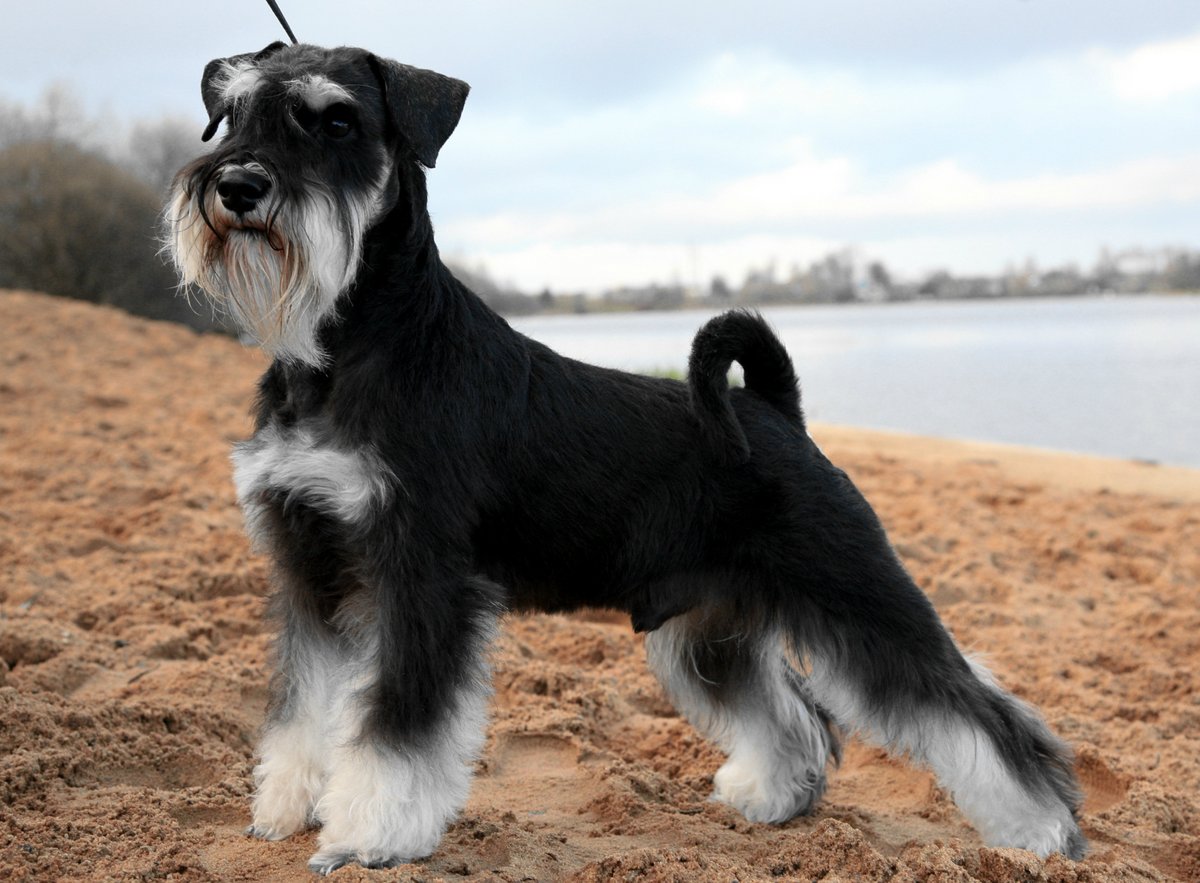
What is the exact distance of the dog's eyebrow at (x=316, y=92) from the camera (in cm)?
322

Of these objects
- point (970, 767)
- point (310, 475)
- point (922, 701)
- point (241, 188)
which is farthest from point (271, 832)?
point (970, 767)

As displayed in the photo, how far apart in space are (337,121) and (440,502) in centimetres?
115

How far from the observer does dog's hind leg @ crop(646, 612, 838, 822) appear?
4.22 meters

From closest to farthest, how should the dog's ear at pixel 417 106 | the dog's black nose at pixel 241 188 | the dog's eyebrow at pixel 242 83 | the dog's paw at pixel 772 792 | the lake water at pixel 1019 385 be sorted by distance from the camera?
the dog's black nose at pixel 241 188 → the dog's eyebrow at pixel 242 83 → the dog's ear at pixel 417 106 → the dog's paw at pixel 772 792 → the lake water at pixel 1019 385

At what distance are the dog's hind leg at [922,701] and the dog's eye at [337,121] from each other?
203cm

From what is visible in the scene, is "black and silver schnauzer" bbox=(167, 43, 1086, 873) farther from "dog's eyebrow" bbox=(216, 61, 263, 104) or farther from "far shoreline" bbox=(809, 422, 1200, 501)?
"far shoreline" bbox=(809, 422, 1200, 501)

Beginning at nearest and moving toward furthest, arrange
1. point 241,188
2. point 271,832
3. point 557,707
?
point 241,188, point 271,832, point 557,707

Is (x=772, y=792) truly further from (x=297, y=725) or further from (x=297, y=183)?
(x=297, y=183)

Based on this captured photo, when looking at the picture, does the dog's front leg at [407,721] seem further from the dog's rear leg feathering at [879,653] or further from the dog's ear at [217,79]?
the dog's ear at [217,79]

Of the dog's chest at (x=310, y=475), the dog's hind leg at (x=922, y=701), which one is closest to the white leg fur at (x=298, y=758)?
the dog's chest at (x=310, y=475)

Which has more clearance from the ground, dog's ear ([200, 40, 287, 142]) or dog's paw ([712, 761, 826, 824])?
dog's ear ([200, 40, 287, 142])

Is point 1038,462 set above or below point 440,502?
below

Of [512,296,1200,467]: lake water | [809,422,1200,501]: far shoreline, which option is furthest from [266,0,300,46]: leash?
[809,422,1200,501]: far shoreline

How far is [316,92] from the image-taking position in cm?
322
